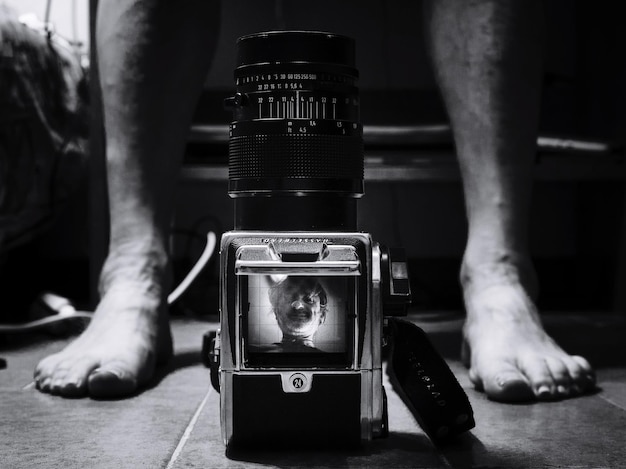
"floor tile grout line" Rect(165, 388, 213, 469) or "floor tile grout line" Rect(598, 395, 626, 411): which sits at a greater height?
"floor tile grout line" Rect(165, 388, 213, 469)

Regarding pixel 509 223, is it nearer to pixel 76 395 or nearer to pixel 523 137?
pixel 523 137

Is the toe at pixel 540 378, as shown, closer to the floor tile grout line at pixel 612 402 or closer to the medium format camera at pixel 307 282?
the floor tile grout line at pixel 612 402

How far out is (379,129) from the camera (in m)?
1.68

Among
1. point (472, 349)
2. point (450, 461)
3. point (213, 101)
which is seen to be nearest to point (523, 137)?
point (472, 349)

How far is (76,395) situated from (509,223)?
1.75 ft

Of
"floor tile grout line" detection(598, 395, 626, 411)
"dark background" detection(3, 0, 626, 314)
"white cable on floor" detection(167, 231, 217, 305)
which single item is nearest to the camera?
"floor tile grout line" detection(598, 395, 626, 411)

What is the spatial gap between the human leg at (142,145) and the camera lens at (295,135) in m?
0.40

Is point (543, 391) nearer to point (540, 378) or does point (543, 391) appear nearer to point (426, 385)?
point (540, 378)

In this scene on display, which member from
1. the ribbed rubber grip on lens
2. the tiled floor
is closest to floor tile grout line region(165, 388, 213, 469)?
the tiled floor

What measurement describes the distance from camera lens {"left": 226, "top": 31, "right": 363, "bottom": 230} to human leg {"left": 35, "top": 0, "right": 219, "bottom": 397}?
402mm

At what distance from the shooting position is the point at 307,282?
0.69 meters

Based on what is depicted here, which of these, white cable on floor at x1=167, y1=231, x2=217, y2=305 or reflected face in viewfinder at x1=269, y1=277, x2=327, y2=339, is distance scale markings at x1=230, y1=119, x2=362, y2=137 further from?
white cable on floor at x1=167, y1=231, x2=217, y2=305

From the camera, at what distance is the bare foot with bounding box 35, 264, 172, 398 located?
3.15ft

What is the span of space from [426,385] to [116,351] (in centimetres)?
42
